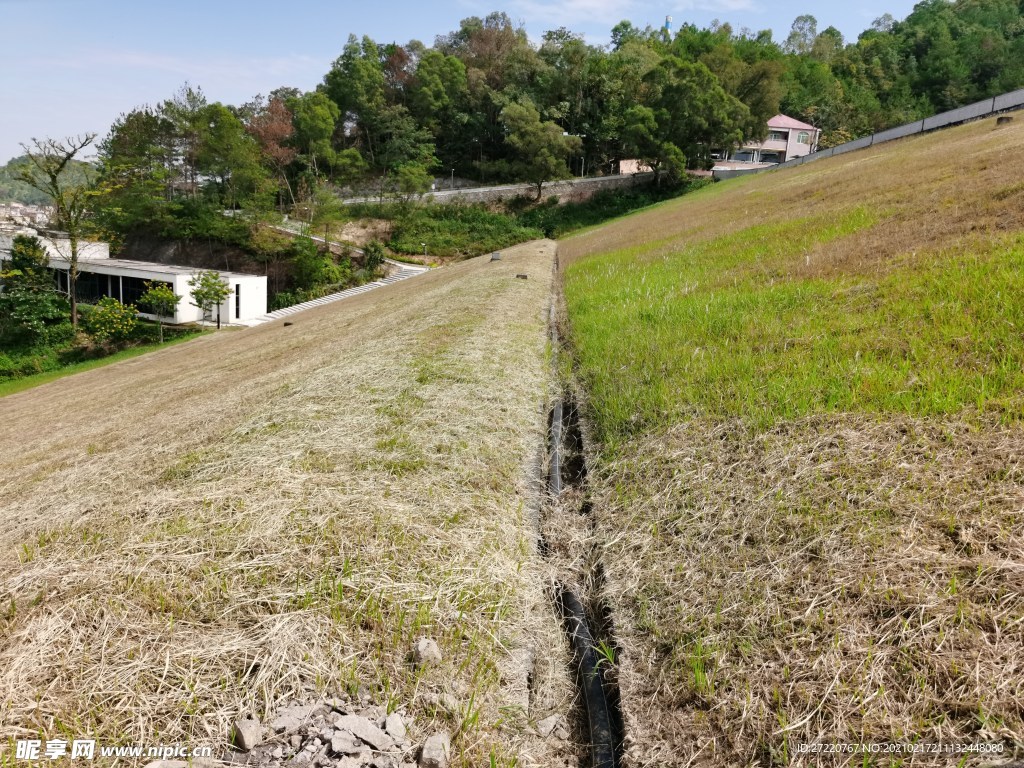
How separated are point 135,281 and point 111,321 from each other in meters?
5.17

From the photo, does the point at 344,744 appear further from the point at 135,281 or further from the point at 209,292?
the point at 135,281

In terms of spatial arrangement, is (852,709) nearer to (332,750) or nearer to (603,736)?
(603,736)

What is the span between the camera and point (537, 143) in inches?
1492

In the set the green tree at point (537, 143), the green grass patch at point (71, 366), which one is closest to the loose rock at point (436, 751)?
the green grass patch at point (71, 366)

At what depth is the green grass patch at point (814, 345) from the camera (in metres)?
3.52

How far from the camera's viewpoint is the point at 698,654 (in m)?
2.53

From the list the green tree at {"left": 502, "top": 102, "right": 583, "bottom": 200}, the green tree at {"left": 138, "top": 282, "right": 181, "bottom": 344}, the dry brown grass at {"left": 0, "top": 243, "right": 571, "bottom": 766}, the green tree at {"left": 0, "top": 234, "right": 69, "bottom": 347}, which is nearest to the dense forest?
the green tree at {"left": 502, "top": 102, "right": 583, "bottom": 200}

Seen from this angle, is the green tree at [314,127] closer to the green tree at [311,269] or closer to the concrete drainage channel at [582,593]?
the green tree at [311,269]

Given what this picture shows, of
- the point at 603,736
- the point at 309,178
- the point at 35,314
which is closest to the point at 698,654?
the point at 603,736

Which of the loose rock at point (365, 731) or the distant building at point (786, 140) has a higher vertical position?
the distant building at point (786, 140)

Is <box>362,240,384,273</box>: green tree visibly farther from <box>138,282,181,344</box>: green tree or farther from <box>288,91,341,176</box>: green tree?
<box>288,91,341,176</box>: green tree

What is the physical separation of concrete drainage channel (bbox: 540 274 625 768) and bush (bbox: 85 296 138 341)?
2340cm

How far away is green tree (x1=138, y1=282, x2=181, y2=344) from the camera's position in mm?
23000

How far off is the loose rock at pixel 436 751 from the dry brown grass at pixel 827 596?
2.49 ft
